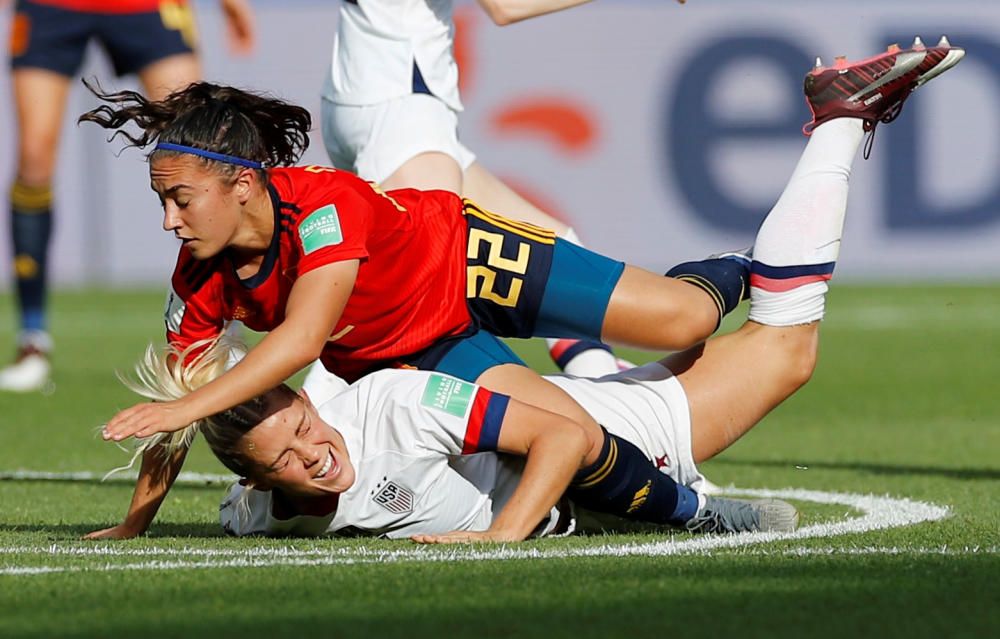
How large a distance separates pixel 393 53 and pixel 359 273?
200 cm

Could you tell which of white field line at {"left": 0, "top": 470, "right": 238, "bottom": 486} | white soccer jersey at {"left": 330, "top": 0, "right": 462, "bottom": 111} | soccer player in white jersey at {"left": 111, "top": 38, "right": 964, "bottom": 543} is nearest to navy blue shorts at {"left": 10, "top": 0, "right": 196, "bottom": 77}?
white soccer jersey at {"left": 330, "top": 0, "right": 462, "bottom": 111}

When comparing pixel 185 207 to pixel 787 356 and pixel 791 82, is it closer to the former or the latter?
pixel 787 356

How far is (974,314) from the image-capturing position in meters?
15.2

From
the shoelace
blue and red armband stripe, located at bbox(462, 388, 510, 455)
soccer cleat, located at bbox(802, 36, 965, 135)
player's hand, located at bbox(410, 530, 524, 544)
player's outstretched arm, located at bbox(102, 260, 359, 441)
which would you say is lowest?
player's hand, located at bbox(410, 530, 524, 544)

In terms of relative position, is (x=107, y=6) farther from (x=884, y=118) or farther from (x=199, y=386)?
(x=199, y=386)

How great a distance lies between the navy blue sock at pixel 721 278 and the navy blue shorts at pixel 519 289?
13.8 inches

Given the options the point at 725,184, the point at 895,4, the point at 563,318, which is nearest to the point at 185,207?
the point at 563,318

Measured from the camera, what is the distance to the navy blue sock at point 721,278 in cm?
544

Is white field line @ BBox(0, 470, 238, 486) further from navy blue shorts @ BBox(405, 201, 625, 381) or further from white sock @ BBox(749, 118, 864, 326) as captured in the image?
white sock @ BBox(749, 118, 864, 326)

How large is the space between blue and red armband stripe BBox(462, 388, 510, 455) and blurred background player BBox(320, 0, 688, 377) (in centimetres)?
187

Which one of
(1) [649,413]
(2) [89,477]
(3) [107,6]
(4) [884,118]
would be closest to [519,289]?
(1) [649,413]

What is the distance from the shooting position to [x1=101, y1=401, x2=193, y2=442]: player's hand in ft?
13.0

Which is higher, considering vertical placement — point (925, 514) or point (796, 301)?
point (796, 301)

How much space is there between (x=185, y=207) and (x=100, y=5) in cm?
508
